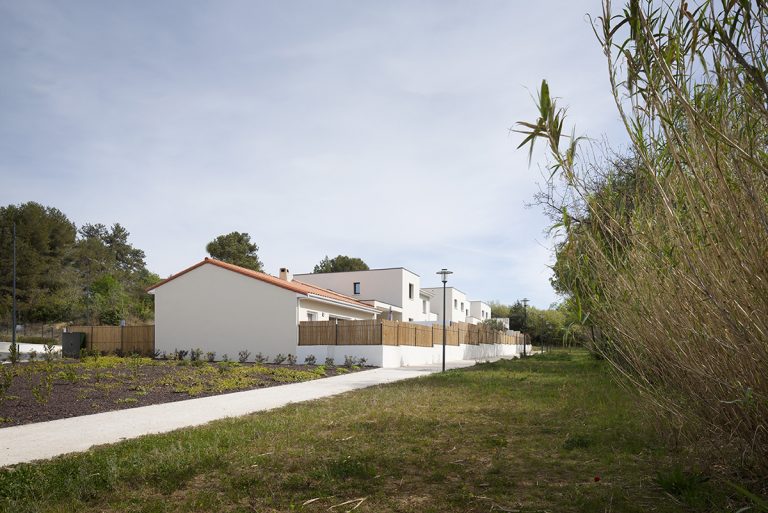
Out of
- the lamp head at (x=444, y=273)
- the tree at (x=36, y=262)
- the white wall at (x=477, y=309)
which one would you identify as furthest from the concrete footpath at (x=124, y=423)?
the white wall at (x=477, y=309)

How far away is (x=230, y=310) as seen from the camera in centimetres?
2661

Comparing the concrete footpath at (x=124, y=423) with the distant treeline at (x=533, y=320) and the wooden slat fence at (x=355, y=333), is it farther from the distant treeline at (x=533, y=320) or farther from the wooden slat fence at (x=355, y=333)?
the distant treeline at (x=533, y=320)

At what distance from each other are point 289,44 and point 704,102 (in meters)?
9.67

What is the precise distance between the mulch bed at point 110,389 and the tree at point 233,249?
4170cm

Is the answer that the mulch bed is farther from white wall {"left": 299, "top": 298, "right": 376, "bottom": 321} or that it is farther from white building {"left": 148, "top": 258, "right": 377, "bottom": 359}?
white wall {"left": 299, "top": 298, "right": 376, "bottom": 321}

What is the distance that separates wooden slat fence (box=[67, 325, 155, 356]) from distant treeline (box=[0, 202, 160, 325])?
1568 cm

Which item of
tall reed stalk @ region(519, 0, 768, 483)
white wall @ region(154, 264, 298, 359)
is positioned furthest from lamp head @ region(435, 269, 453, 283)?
tall reed stalk @ region(519, 0, 768, 483)

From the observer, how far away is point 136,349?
28344 millimetres

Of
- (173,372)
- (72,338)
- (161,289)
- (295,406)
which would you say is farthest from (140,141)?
(72,338)

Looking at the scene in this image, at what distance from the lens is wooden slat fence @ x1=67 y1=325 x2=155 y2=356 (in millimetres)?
28297

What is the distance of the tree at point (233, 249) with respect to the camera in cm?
5916

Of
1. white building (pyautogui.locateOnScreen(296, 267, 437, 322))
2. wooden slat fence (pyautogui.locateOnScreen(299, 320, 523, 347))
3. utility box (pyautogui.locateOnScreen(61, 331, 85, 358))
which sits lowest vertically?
utility box (pyautogui.locateOnScreen(61, 331, 85, 358))

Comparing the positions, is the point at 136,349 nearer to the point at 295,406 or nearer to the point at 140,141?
the point at 140,141

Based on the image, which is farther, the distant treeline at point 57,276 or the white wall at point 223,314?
the distant treeline at point 57,276
